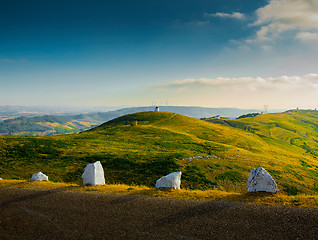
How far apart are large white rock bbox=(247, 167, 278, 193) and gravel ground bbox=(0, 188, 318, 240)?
2746 mm

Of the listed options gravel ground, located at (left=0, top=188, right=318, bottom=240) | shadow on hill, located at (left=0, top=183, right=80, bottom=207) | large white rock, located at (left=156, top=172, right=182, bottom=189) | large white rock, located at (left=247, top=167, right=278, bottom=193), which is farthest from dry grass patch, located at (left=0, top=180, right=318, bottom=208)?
gravel ground, located at (left=0, top=188, right=318, bottom=240)

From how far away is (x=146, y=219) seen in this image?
41.3 feet

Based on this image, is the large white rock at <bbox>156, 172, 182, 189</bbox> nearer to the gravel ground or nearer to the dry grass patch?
the dry grass patch

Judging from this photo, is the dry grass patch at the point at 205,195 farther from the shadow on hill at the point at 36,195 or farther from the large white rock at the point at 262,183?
the large white rock at the point at 262,183

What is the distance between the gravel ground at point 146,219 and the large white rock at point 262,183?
9.01ft

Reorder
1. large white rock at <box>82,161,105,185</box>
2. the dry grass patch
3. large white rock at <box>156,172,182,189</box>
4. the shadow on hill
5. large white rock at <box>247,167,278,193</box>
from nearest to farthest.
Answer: the dry grass patch
the shadow on hill
large white rock at <box>247,167,278,193</box>
large white rock at <box>156,172,182,189</box>
large white rock at <box>82,161,105,185</box>

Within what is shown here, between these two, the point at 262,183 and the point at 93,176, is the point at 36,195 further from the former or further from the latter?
the point at 262,183

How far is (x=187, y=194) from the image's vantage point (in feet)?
55.7

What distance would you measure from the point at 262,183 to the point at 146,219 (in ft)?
35.8

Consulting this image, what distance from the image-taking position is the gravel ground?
1096 centimetres

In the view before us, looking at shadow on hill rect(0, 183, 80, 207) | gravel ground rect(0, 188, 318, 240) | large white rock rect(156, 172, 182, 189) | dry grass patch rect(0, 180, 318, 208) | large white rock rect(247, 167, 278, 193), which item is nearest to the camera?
gravel ground rect(0, 188, 318, 240)

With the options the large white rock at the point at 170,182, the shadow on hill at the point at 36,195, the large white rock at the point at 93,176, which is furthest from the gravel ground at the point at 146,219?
the large white rock at the point at 93,176

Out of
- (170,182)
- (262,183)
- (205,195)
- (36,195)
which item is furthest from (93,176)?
(262,183)

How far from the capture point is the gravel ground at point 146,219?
36.0ft
